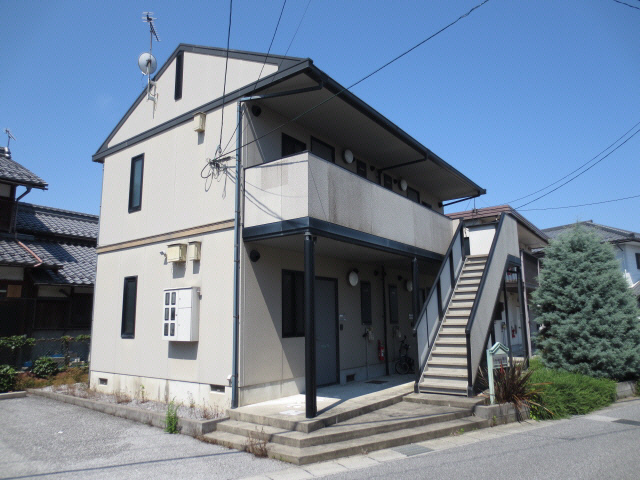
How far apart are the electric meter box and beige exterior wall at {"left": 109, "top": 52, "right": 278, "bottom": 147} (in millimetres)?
3483

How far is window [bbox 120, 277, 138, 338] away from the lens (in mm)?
10445

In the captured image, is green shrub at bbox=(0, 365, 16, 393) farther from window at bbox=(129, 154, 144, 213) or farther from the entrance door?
the entrance door

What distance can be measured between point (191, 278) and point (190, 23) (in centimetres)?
472

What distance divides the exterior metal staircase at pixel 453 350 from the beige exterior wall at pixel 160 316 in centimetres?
405

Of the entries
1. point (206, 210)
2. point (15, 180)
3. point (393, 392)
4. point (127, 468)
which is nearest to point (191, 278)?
point (206, 210)

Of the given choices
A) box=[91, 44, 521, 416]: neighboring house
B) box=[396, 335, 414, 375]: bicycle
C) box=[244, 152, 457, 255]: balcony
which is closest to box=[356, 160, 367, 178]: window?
box=[91, 44, 521, 416]: neighboring house

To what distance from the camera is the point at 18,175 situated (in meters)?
13.9

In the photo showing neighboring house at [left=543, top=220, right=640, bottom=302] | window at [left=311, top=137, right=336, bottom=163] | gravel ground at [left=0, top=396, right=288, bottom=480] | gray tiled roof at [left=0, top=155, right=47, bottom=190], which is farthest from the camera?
neighboring house at [left=543, top=220, right=640, bottom=302]

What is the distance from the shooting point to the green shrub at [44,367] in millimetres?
11727

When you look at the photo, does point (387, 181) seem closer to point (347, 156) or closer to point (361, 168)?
point (361, 168)

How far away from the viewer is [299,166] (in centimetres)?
780

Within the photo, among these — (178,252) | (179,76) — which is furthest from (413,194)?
(178,252)

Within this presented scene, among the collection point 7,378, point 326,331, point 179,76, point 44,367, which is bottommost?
point 7,378

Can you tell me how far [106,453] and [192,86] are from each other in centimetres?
730
